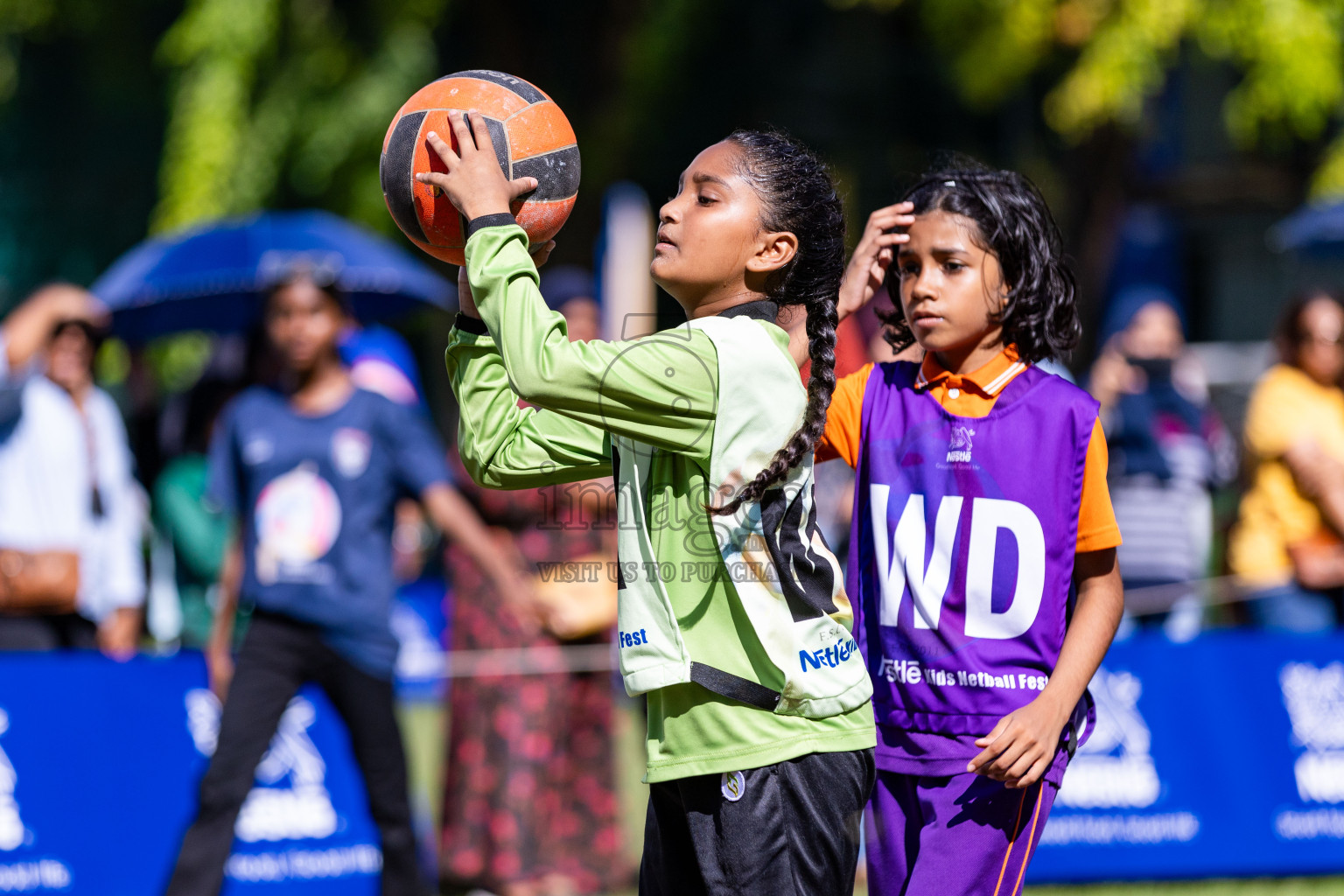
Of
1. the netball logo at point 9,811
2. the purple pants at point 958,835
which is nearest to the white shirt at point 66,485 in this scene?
the netball logo at point 9,811

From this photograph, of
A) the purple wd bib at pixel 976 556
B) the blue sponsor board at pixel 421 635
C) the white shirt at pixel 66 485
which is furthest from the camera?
the blue sponsor board at pixel 421 635

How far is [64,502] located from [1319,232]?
739 centimetres

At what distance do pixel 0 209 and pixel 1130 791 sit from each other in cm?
1317

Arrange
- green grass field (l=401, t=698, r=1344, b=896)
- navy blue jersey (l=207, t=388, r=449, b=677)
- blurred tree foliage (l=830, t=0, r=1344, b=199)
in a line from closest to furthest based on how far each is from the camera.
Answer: navy blue jersey (l=207, t=388, r=449, b=677) → green grass field (l=401, t=698, r=1344, b=896) → blurred tree foliage (l=830, t=0, r=1344, b=199)

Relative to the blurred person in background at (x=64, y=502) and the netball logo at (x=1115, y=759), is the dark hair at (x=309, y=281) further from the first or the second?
the netball logo at (x=1115, y=759)

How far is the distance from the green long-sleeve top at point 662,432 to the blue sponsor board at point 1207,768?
3.71 meters

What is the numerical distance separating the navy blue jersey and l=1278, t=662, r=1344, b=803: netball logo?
12.8ft

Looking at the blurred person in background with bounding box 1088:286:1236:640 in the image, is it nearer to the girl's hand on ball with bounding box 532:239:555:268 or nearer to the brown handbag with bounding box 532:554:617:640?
the brown handbag with bounding box 532:554:617:640

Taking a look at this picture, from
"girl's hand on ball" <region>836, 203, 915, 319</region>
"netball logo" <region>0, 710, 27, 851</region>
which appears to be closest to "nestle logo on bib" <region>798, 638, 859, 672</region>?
"girl's hand on ball" <region>836, 203, 915, 319</region>

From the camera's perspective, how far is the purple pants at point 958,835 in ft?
9.57

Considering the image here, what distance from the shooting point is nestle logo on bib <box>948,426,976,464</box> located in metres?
3.08

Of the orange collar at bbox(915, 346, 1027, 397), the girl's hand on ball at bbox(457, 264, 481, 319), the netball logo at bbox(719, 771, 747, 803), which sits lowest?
the netball logo at bbox(719, 771, 747, 803)

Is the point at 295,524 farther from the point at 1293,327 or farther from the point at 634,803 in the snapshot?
the point at 1293,327

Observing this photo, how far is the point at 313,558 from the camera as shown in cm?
506
